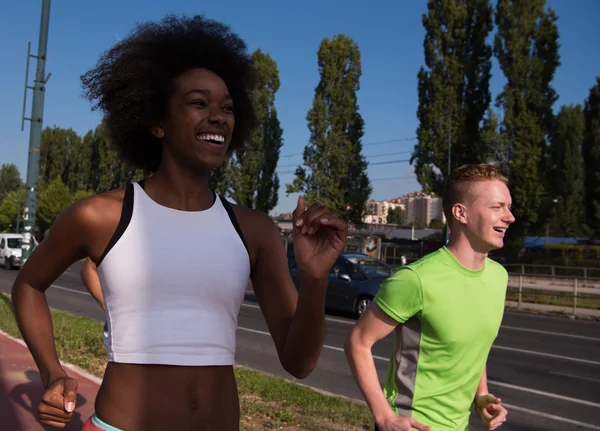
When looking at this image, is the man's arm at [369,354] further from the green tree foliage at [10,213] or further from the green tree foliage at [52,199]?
the green tree foliage at [10,213]

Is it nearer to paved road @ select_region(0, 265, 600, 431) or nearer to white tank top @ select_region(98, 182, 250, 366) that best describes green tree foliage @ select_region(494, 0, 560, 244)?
paved road @ select_region(0, 265, 600, 431)

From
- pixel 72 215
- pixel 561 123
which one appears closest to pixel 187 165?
pixel 72 215

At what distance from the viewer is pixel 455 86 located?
98.0 feet

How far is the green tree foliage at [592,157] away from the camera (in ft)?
139

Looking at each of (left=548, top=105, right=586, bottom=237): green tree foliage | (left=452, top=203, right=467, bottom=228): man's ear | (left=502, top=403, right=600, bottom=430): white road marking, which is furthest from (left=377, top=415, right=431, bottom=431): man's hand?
(left=548, top=105, right=586, bottom=237): green tree foliage

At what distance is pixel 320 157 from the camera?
36000 mm

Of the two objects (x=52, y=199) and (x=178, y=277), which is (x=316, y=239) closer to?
(x=178, y=277)

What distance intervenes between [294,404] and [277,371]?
2.42 metres

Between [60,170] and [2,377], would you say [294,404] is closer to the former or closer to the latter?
[2,377]

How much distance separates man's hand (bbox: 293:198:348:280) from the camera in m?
1.60

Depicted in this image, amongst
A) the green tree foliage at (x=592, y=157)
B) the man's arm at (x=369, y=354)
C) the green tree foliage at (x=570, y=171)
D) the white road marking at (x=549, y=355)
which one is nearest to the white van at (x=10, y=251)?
the white road marking at (x=549, y=355)

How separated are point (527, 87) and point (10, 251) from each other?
24.1 m

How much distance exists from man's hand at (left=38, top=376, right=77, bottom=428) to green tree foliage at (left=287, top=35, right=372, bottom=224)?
111 ft

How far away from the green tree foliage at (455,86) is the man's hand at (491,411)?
89.5 ft
